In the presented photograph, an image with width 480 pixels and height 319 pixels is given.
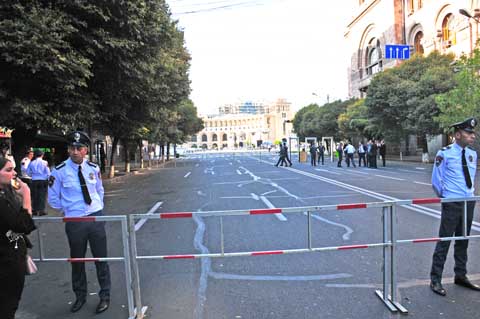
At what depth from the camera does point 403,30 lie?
49000 mm

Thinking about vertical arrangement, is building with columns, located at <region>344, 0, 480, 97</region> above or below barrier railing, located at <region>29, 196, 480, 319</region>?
above

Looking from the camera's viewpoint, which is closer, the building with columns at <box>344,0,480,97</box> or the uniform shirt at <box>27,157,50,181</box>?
the uniform shirt at <box>27,157,50,181</box>

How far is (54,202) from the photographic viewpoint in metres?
4.62

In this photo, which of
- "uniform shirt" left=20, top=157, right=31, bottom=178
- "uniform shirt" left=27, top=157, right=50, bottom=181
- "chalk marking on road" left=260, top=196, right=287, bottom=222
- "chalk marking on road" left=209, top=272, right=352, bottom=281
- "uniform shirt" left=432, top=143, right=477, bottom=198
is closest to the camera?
"uniform shirt" left=432, top=143, right=477, bottom=198

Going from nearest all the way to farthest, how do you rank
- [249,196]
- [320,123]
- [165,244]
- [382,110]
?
[165,244], [249,196], [382,110], [320,123]

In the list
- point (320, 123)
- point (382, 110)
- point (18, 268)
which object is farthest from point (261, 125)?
point (18, 268)

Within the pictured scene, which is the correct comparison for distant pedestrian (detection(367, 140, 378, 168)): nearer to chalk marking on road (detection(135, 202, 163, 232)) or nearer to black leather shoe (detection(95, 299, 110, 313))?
chalk marking on road (detection(135, 202, 163, 232))

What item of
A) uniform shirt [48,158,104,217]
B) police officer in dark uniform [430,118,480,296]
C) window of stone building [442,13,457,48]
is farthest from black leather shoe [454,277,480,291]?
window of stone building [442,13,457,48]

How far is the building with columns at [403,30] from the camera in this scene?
36.0m

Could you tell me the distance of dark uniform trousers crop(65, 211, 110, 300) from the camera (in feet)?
14.7

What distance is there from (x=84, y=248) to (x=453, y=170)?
14.0 ft

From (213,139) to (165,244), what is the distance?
18078cm

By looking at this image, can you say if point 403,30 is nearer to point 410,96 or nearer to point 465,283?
point 410,96

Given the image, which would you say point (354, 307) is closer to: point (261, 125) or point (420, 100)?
point (420, 100)
